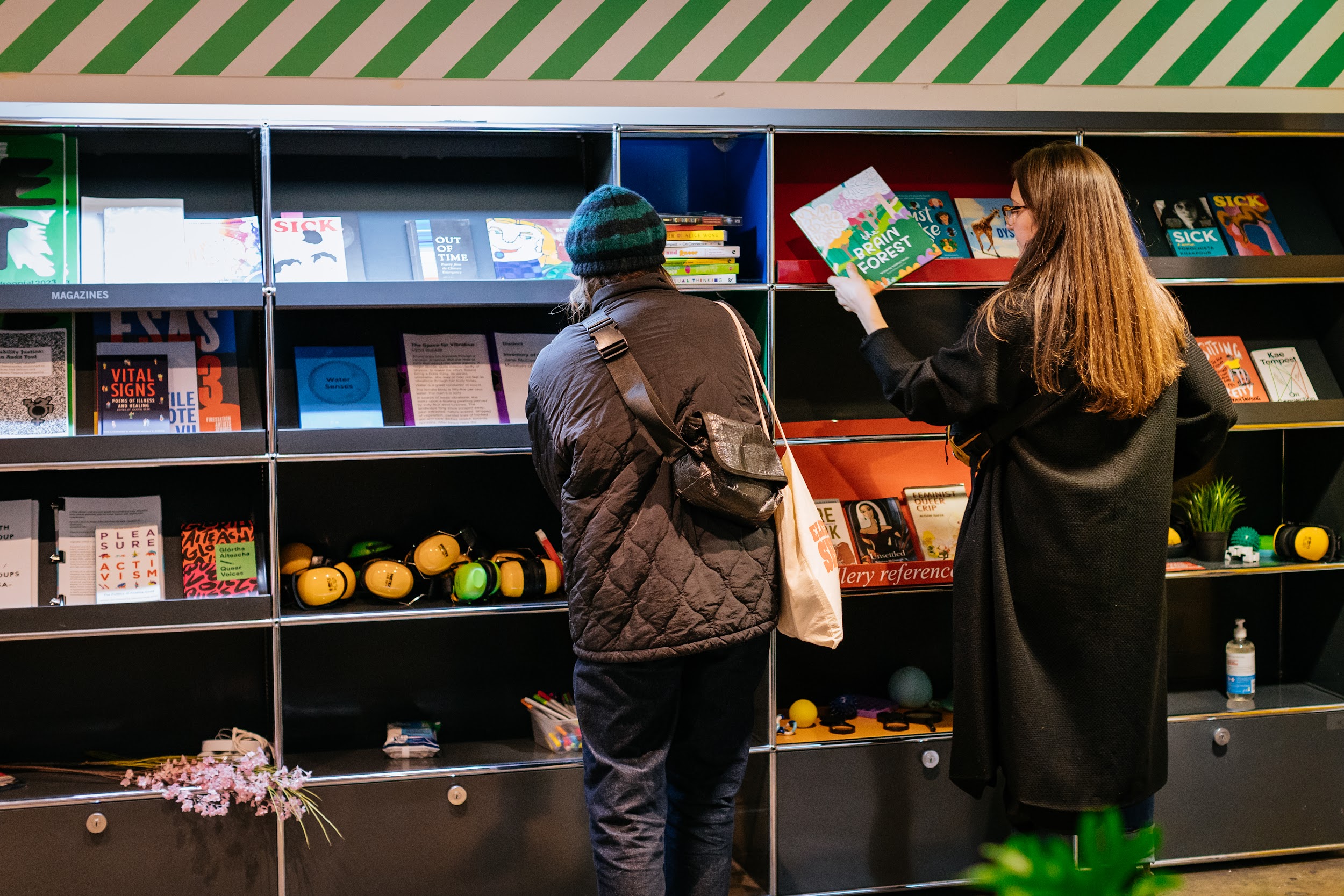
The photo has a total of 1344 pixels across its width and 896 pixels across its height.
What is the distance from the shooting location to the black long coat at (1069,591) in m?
2.06

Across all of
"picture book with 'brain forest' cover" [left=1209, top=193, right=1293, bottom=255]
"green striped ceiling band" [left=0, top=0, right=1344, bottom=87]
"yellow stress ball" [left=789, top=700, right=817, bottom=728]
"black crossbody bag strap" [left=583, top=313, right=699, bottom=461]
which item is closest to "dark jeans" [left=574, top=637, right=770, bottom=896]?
"black crossbody bag strap" [left=583, top=313, right=699, bottom=461]

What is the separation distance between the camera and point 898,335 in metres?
3.26

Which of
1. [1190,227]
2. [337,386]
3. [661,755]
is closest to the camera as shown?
[661,755]

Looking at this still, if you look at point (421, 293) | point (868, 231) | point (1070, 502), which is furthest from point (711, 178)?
point (1070, 502)

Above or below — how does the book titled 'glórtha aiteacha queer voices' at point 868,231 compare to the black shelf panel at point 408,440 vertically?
above

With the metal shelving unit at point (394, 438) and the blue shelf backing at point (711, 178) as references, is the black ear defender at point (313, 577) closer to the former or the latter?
the metal shelving unit at point (394, 438)

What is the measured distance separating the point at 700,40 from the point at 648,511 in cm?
187

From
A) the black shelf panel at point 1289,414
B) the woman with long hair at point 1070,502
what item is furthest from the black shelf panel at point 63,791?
the black shelf panel at point 1289,414

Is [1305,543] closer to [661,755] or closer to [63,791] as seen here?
[661,755]

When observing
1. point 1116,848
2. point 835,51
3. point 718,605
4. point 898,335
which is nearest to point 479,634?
point 718,605

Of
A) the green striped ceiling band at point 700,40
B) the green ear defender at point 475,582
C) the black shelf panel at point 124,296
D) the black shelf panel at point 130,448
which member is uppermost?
the green striped ceiling band at point 700,40

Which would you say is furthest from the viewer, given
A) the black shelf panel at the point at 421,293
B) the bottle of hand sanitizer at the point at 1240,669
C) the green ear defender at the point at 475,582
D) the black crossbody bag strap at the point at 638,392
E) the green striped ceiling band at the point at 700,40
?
the bottle of hand sanitizer at the point at 1240,669

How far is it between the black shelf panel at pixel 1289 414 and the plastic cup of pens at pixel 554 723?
211 centimetres

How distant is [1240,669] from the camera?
3150 millimetres
